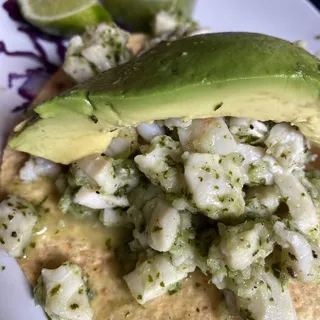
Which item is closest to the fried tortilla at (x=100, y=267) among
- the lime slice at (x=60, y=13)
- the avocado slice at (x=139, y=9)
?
the lime slice at (x=60, y=13)

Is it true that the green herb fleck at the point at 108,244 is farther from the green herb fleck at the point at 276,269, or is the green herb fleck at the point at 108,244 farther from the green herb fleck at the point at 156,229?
the green herb fleck at the point at 276,269

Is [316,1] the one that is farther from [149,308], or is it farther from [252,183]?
[149,308]

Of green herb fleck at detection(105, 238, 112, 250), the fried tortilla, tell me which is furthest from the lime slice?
green herb fleck at detection(105, 238, 112, 250)

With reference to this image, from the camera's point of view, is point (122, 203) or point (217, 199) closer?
point (217, 199)

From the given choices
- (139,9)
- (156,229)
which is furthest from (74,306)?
(139,9)

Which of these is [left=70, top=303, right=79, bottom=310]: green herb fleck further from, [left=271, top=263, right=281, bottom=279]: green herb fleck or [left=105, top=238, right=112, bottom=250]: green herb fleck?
[left=271, top=263, right=281, bottom=279]: green herb fleck

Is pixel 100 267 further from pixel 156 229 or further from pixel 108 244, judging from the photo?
pixel 156 229

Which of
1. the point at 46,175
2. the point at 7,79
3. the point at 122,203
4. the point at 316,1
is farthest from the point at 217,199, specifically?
the point at 316,1

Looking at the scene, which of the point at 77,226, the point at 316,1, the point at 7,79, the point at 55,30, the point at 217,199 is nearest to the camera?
the point at 217,199

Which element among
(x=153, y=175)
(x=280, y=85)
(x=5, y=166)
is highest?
(x=280, y=85)
